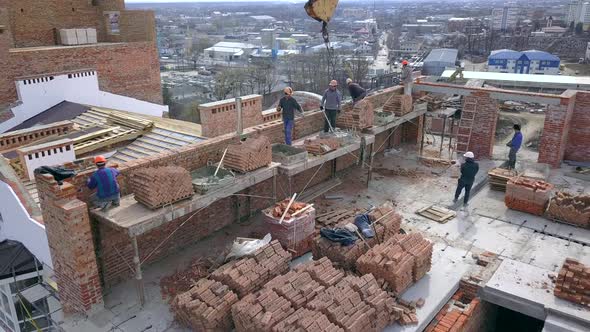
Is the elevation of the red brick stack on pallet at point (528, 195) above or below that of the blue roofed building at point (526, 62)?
above

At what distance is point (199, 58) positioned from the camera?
10469 centimetres

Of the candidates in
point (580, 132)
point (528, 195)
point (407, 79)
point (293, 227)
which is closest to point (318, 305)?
point (293, 227)

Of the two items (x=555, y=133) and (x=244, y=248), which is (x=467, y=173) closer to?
(x=555, y=133)

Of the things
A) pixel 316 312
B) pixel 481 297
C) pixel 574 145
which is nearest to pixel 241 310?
pixel 316 312

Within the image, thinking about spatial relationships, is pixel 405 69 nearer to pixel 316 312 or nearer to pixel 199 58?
pixel 316 312

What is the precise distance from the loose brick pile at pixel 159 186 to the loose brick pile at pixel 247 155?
143 cm

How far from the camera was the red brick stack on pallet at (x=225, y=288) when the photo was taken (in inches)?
285

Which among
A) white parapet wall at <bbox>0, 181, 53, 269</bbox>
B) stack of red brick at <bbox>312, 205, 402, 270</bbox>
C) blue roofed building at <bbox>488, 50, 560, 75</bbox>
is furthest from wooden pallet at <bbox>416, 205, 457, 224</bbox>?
blue roofed building at <bbox>488, 50, 560, 75</bbox>

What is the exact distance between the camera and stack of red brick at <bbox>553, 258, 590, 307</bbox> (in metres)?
7.88

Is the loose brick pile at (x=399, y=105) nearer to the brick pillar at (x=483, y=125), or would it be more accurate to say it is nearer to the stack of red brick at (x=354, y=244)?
the brick pillar at (x=483, y=125)

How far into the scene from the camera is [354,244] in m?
8.95

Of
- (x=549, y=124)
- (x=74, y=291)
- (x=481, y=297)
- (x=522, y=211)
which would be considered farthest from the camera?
(x=549, y=124)

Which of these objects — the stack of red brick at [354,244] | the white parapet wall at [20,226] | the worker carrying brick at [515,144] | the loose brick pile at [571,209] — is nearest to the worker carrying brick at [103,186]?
the white parapet wall at [20,226]

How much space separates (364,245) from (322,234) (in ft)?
2.84
